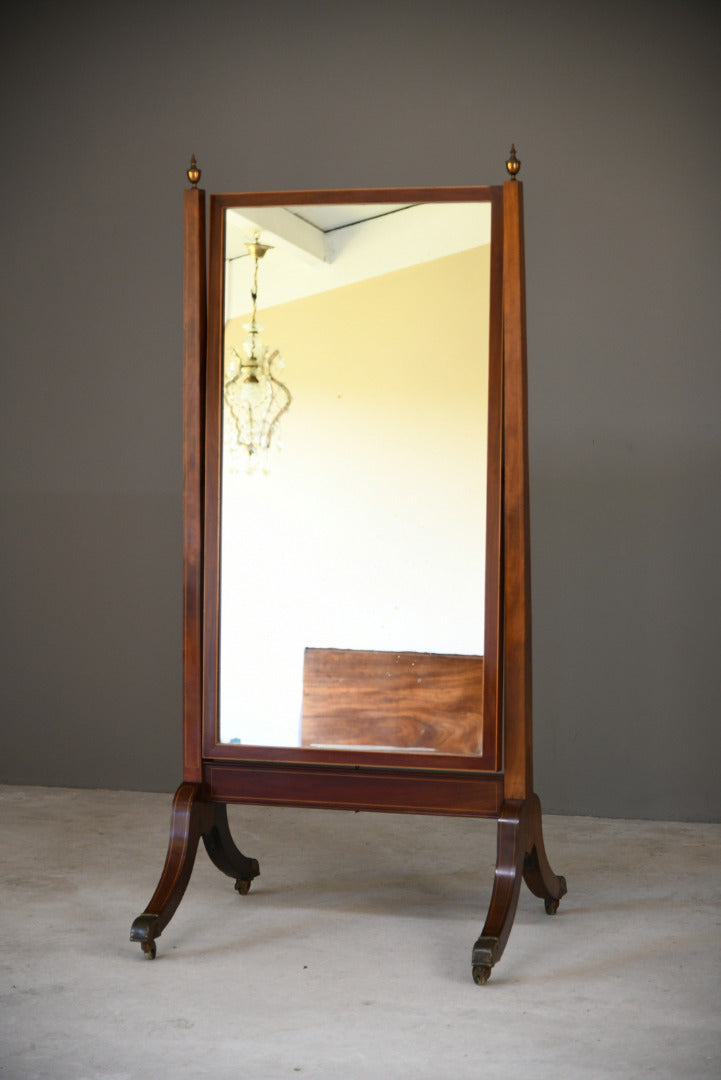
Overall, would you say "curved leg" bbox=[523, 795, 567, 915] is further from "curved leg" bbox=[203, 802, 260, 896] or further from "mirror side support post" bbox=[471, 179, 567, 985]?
"curved leg" bbox=[203, 802, 260, 896]

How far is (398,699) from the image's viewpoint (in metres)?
2.69

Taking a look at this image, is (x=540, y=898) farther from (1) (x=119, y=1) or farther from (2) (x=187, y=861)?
(1) (x=119, y=1)

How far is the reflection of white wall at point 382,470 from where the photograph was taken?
266 cm

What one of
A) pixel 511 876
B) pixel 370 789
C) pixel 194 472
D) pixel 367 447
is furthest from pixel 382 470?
pixel 511 876

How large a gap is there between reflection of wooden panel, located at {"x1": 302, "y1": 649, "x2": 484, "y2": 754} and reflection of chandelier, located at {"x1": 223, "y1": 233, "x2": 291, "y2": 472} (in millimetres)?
509

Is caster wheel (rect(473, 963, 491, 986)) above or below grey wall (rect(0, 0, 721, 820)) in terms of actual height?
below

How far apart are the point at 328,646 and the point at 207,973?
75cm

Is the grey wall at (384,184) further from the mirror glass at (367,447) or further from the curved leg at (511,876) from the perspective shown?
the mirror glass at (367,447)

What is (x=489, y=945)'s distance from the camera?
2463 mm

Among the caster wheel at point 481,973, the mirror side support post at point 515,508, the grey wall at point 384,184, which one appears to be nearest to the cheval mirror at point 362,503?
the mirror side support post at point 515,508

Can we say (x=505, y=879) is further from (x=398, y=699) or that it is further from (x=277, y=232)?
(x=277, y=232)

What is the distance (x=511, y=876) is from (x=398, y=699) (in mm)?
459

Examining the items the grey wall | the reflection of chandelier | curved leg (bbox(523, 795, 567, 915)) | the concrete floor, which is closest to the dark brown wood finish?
curved leg (bbox(523, 795, 567, 915))

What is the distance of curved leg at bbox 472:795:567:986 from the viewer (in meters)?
2.46
